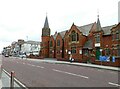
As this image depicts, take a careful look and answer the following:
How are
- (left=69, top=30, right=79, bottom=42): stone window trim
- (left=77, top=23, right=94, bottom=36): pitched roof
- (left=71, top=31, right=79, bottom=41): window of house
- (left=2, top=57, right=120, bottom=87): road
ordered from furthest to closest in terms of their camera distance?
(left=71, top=31, right=79, bottom=41): window of house → (left=69, top=30, right=79, bottom=42): stone window trim → (left=77, top=23, right=94, bottom=36): pitched roof → (left=2, top=57, right=120, bottom=87): road

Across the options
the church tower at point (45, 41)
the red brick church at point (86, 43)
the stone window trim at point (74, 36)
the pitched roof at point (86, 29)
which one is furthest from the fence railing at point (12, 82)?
the church tower at point (45, 41)

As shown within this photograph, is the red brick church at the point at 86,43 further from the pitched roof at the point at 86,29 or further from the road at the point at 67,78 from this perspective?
the road at the point at 67,78

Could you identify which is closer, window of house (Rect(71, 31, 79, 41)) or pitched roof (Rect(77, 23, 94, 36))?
pitched roof (Rect(77, 23, 94, 36))

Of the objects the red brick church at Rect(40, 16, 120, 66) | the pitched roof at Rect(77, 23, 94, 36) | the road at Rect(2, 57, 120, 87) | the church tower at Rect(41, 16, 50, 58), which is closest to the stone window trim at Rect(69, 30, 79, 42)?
the red brick church at Rect(40, 16, 120, 66)

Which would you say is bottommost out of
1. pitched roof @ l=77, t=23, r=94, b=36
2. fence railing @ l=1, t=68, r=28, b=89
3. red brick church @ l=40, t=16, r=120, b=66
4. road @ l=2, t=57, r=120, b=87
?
road @ l=2, t=57, r=120, b=87

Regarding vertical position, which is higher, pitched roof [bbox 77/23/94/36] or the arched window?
pitched roof [bbox 77/23/94/36]

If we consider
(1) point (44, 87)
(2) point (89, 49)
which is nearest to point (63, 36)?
(2) point (89, 49)

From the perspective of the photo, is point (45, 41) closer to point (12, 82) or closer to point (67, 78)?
point (67, 78)

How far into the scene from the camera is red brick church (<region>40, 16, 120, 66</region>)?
137ft

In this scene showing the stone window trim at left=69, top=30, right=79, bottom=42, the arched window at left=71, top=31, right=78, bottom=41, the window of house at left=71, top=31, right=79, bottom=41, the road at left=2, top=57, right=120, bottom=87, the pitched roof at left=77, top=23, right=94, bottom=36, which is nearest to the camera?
the road at left=2, top=57, right=120, bottom=87

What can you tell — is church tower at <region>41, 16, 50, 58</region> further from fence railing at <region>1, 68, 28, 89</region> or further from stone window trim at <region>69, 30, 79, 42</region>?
fence railing at <region>1, 68, 28, 89</region>

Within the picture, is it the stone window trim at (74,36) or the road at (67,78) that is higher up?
the stone window trim at (74,36)

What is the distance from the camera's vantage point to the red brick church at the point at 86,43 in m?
41.7

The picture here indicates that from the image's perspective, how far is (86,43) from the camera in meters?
54.0
